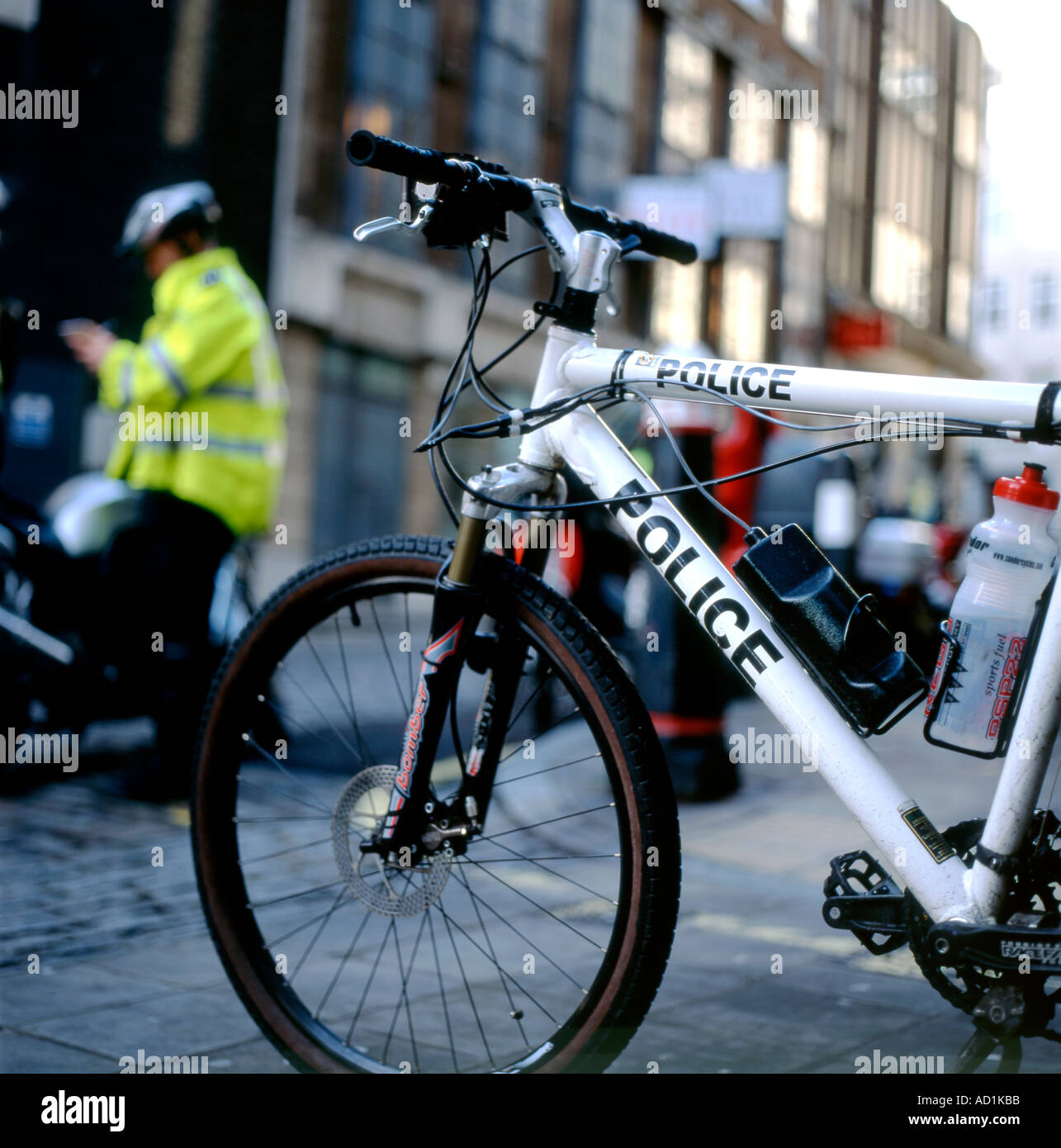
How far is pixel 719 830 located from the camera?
518cm

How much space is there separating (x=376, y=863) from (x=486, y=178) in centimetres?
120

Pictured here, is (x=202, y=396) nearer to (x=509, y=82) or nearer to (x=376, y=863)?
(x=376, y=863)

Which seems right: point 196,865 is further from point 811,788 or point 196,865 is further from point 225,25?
point 225,25

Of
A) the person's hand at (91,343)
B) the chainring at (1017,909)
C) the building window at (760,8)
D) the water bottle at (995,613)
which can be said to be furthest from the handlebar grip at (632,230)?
the building window at (760,8)

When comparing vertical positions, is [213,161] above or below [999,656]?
above

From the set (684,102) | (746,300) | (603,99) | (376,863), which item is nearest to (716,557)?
(376,863)

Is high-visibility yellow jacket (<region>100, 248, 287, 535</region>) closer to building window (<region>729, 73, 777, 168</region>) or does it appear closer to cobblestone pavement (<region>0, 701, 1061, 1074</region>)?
cobblestone pavement (<region>0, 701, 1061, 1074</region>)

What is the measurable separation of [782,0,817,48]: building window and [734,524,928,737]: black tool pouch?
27.5 m

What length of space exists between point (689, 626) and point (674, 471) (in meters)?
0.67

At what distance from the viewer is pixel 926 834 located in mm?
2229

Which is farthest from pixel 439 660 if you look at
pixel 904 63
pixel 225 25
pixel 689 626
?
pixel 904 63

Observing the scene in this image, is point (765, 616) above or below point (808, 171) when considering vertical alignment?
below

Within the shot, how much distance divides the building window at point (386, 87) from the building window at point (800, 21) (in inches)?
479

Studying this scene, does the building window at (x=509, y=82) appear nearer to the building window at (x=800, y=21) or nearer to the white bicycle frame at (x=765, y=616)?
→ the building window at (x=800, y=21)
